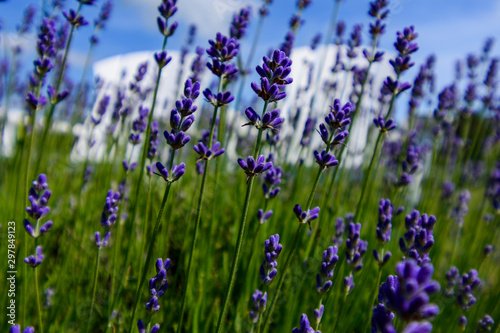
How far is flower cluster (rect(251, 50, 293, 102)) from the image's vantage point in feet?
3.90

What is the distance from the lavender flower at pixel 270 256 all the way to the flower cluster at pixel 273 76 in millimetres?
538

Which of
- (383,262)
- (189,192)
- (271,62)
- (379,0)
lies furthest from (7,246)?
(379,0)

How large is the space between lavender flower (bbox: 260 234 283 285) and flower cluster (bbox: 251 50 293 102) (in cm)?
54

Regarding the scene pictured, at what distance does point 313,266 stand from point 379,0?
5.62 ft

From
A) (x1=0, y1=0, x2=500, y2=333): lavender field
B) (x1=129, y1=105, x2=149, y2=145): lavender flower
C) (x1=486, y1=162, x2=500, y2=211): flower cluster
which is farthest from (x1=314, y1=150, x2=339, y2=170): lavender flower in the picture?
(x1=486, y1=162, x2=500, y2=211): flower cluster

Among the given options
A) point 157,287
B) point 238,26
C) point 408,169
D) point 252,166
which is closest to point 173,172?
point 252,166

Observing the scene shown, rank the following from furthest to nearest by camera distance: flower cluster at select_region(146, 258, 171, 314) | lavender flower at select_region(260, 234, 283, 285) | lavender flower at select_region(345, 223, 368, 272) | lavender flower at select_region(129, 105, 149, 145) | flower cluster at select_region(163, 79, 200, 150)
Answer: lavender flower at select_region(129, 105, 149, 145)
lavender flower at select_region(345, 223, 368, 272)
lavender flower at select_region(260, 234, 283, 285)
flower cluster at select_region(146, 258, 171, 314)
flower cluster at select_region(163, 79, 200, 150)

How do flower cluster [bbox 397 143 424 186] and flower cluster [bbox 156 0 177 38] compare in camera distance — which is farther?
flower cluster [bbox 397 143 424 186]

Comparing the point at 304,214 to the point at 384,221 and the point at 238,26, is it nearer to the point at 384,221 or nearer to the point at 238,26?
the point at 384,221

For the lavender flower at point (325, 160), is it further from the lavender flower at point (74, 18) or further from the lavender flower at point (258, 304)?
the lavender flower at point (74, 18)

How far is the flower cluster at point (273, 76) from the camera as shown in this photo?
119 centimetres

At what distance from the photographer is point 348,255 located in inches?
62.9

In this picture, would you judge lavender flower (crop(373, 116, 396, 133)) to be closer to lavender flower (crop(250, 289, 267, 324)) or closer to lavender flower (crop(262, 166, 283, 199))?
lavender flower (crop(262, 166, 283, 199))

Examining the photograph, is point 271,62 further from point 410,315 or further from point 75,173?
point 75,173
